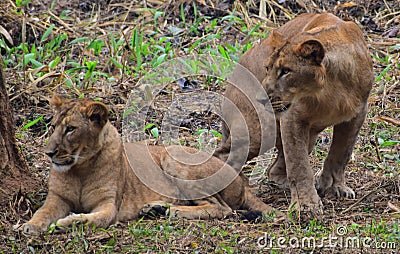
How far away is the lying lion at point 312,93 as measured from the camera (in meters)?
6.34

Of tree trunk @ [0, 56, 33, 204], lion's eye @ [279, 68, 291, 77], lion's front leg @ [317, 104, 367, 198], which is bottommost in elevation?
lion's front leg @ [317, 104, 367, 198]

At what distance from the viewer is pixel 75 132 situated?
243 inches

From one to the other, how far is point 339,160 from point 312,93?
991mm

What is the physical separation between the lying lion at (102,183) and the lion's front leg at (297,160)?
1.22 feet

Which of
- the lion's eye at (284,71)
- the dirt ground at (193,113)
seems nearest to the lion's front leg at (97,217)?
the dirt ground at (193,113)

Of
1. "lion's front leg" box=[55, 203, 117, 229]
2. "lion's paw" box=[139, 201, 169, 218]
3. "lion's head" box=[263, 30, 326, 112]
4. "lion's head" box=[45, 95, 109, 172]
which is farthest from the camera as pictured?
"lion's paw" box=[139, 201, 169, 218]

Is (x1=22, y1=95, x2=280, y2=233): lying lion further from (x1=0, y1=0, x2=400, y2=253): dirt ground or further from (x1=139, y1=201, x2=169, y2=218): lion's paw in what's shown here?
(x1=0, y1=0, x2=400, y2=253): dirt ground

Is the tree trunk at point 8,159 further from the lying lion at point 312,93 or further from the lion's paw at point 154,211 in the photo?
the lying lion at point 312,93

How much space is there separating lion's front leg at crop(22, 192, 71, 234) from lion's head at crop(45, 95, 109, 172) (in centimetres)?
27

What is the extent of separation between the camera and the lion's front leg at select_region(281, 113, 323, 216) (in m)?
6.78

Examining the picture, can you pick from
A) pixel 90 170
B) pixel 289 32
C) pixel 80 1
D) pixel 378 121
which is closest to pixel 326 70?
pixel 289 32

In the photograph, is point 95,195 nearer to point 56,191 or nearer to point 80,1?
point 56,191

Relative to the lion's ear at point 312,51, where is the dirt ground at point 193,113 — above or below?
below

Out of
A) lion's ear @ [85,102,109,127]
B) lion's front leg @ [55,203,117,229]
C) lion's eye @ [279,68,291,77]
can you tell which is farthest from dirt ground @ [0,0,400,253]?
lion's eye @ [279,68,291,77]
